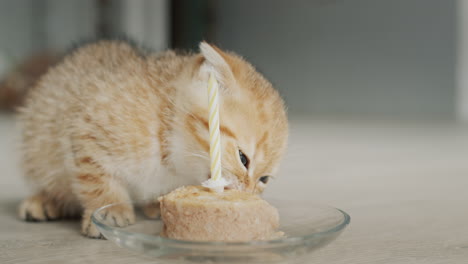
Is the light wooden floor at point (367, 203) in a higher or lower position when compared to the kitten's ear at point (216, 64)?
lower

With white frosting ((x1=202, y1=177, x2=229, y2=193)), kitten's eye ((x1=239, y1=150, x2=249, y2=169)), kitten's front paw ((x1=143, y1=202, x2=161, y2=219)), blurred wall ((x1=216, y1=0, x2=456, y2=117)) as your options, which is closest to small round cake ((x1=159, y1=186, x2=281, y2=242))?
white frosting ((x1=202, y1=177, x2=229, y2=193))

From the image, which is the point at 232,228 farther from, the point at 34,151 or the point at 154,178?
the point at 34,151

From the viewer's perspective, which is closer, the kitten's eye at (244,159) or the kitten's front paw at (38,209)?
the kitten's eye at (244,159)

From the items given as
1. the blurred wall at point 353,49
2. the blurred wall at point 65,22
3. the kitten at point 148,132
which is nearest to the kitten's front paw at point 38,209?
the kitten at point 148,132

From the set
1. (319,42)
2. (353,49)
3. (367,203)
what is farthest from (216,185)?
(319,42)

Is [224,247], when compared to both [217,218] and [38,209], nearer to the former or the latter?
[217,218]

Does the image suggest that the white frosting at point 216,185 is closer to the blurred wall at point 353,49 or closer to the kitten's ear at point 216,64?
the kitten's ear at point 216,64

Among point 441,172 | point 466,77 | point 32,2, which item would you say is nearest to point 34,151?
point 441,172

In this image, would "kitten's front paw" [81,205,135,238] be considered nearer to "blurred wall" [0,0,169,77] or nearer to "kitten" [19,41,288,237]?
"kitten" [19,41,288,237]
